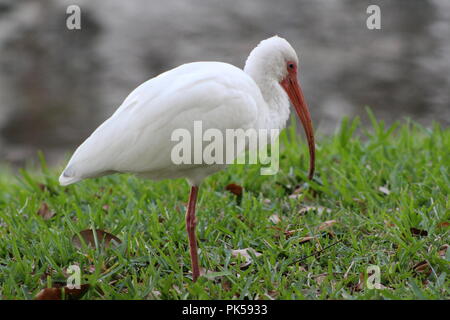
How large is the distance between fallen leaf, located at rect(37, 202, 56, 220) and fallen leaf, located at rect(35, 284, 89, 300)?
128 cm

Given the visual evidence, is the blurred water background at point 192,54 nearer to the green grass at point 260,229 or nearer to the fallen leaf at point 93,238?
the green grass at point 260,229

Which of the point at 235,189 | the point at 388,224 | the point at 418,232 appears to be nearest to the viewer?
the point at 418,232

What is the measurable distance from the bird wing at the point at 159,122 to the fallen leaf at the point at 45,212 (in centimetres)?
108

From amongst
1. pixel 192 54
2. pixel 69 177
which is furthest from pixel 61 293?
pixel 192 54

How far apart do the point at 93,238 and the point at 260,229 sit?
3.47 feet

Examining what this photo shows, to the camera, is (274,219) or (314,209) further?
(314,209)

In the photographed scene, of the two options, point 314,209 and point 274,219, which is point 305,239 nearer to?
point 274,219

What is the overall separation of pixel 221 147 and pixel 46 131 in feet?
19.0

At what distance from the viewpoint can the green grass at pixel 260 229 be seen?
11.4 ft

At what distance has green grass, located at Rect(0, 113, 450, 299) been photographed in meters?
3.48

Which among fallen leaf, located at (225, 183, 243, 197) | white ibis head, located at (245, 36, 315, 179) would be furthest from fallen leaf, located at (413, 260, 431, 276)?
fallen leaf, located at (225, 183, 243, 197)

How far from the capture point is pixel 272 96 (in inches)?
156

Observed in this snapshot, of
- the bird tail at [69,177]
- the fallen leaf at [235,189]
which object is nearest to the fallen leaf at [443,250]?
the fallen leaf at [235,189]
